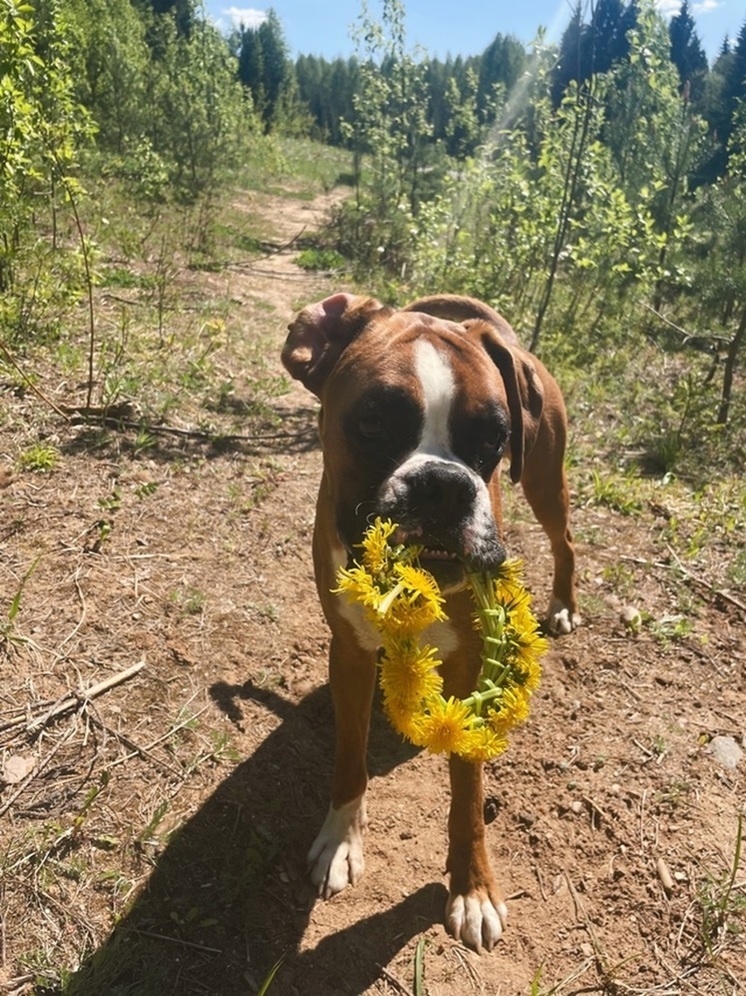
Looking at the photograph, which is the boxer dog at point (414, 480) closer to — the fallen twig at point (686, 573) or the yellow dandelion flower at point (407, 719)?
the yellow dandelion flower at point (407, 719)

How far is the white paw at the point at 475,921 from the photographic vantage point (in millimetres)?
2508

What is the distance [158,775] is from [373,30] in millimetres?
12623

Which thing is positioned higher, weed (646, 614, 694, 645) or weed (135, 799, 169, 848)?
weed (646, 614, 694, 645)

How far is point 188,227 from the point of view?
1177 cm

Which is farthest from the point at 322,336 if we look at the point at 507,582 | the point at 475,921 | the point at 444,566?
the point at 475,921

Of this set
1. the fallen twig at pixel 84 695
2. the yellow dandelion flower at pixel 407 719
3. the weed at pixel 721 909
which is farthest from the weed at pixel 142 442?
the weed at pixel 721 909

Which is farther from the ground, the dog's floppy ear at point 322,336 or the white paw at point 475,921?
the dog's floppy ear at point 322,336

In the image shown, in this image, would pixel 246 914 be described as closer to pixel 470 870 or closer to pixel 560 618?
pixel 470 870

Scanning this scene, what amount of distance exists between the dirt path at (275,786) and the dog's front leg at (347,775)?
0.34 ft

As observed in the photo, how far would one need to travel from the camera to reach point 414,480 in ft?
6.70

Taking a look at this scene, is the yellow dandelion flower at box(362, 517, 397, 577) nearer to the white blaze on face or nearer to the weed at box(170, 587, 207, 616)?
the white blaze on face

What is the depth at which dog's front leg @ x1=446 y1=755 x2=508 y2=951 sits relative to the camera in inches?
99.4

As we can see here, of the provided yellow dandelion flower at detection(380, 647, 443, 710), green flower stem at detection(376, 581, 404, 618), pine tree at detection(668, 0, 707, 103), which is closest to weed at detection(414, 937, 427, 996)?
yellow dandelion flower at detection(380, 647, 443, 710)

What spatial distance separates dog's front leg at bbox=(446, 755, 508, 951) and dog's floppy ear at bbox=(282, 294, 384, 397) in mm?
1466
